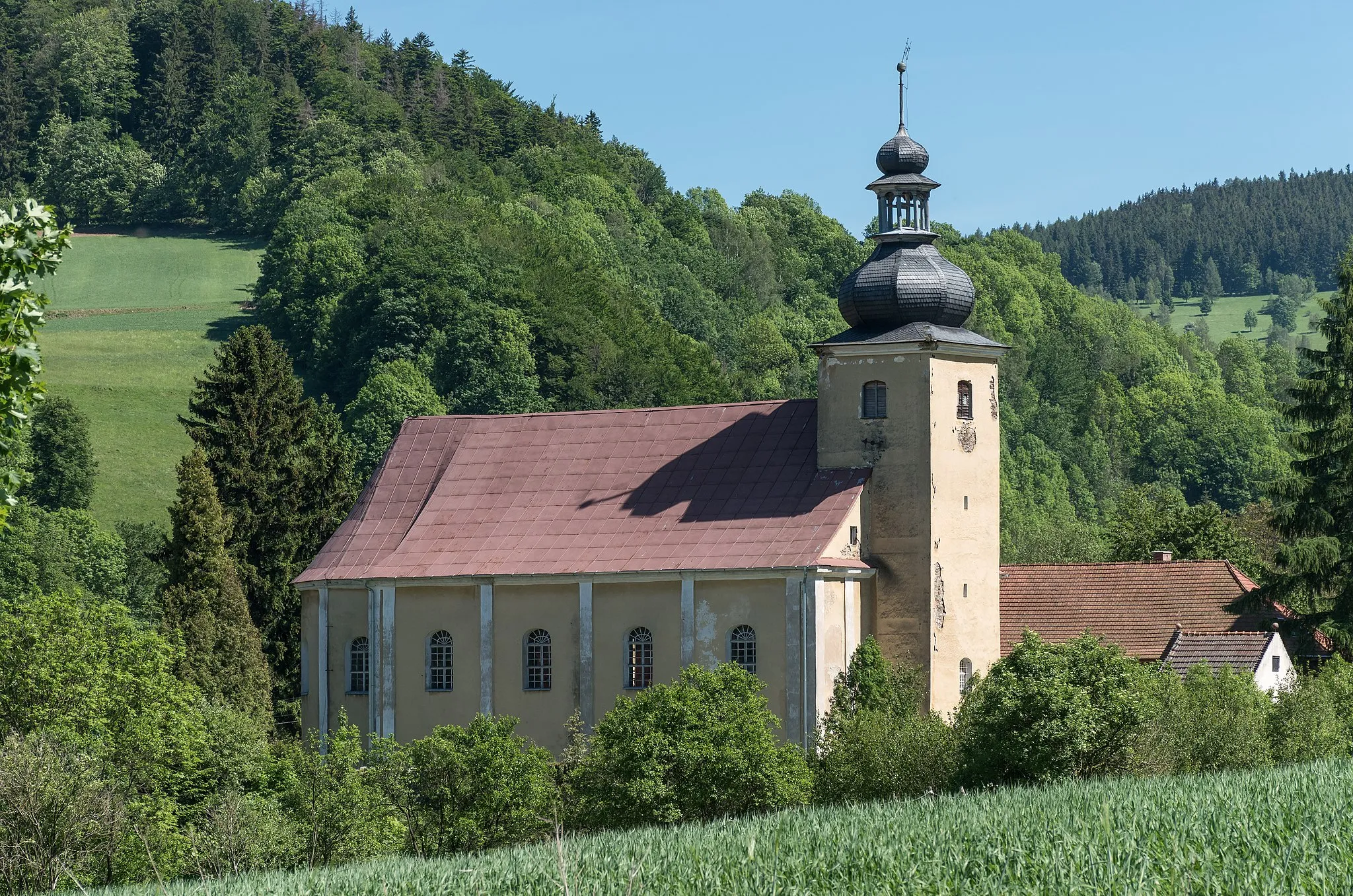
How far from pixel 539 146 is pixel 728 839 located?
129 metres

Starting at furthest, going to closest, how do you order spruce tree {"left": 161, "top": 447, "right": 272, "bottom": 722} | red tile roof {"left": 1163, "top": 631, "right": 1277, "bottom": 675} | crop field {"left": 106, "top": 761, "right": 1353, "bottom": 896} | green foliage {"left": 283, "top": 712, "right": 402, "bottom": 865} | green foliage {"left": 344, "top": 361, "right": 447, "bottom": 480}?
green foliage {"left": 344, "top": 361, "right": 447, "bottom": 480} → spruce tree {"left": 161, "top": 447, "right": 272, "bottom": 722} → red tile roof {"left": 1163, "top": 631, "right": 1277, "bottom": 675} → green foliage {"left": 283, "top": 712, "right": 402, "bottom": 865} → crop field {"left": 106, "top": 761, "right": 1353, "bottom": 896}

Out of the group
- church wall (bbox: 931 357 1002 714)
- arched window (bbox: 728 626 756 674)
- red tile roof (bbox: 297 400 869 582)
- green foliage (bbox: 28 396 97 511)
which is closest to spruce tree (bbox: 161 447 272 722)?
red tile roof (bbox: 297 400 869 582)

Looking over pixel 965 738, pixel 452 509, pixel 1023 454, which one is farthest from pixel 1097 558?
pixel 965 738

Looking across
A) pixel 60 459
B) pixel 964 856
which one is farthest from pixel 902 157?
pixel 60 459

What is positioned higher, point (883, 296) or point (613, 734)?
point (883, 296)

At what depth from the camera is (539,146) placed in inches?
6004

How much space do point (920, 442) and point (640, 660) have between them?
8663 millimetres

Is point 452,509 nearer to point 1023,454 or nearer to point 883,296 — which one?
point 883,296

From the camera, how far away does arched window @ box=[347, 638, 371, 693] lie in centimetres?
5469

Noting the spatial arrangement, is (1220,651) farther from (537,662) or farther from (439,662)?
(439,662)

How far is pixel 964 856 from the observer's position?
23.0 m

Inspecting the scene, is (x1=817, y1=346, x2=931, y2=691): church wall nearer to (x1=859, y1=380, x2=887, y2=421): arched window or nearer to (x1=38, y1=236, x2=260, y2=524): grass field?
(x1=859, y1=380, x2=887, y2=421): arched window

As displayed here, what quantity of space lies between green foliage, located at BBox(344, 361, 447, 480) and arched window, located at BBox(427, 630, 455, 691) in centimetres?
3412

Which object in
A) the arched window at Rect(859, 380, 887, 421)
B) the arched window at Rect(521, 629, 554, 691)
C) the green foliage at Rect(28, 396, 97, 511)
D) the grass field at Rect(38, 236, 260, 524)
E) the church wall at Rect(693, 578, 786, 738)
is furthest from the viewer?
the grass field at Rect(38, 236, 260, 524)
